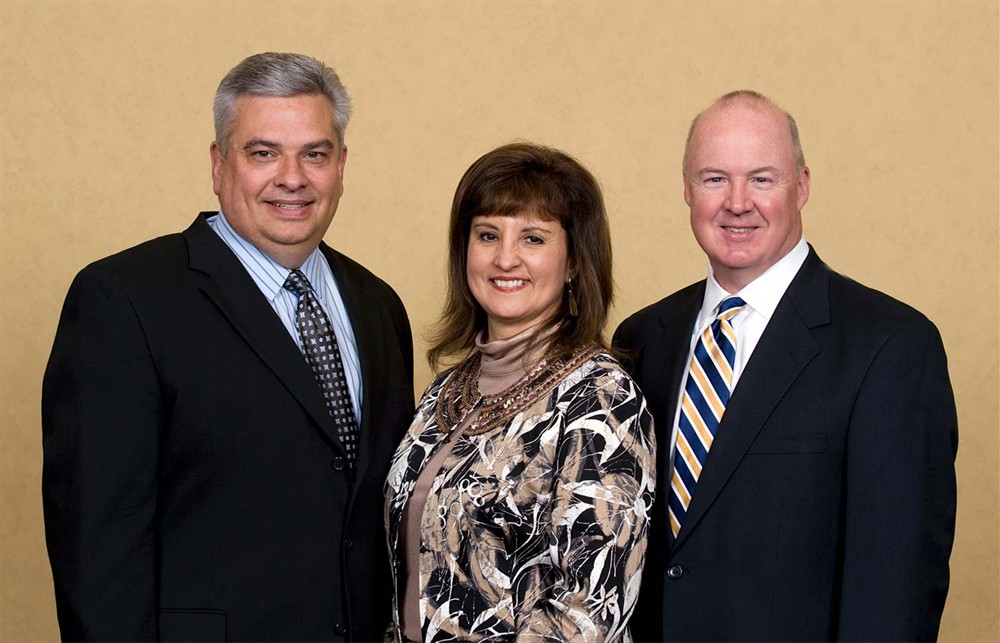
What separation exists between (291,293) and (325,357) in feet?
0.60

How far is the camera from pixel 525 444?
2.65 meters

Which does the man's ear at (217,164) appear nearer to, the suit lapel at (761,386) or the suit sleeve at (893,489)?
the suit lapel at (761,386)

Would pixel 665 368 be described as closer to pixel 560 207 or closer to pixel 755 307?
pixel 755 307

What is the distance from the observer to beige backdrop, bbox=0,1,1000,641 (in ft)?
15.4

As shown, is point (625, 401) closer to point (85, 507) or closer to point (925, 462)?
point (925, 462)

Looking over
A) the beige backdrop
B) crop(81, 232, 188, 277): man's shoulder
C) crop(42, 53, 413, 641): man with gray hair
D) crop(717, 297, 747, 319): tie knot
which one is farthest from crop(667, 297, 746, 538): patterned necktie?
the beige backdrop

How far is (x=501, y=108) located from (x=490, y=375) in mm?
2143

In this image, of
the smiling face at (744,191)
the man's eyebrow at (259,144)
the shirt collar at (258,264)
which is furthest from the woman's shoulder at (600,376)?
the man's eyebrow at (259,144)

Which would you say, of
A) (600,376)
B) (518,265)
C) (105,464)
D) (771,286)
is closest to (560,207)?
(518,265)

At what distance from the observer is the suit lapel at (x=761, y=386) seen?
268 centimetres

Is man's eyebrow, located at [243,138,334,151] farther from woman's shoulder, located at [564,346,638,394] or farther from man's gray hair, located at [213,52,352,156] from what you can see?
woman's shoulder, located at [564,346,638,394]

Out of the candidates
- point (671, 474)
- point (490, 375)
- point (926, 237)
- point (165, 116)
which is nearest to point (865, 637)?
point (671, 474)

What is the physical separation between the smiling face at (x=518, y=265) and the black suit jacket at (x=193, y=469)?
44 cm

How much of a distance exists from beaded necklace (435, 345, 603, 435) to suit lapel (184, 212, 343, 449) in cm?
28
